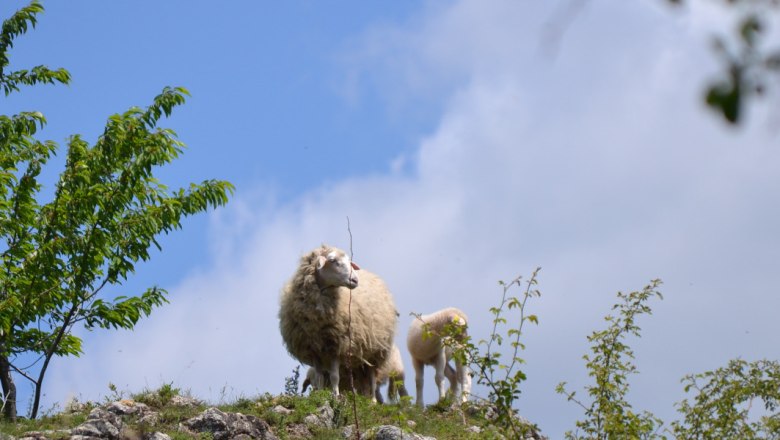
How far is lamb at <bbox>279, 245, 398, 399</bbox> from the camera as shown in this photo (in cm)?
1462

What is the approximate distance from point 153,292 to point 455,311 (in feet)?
16.5

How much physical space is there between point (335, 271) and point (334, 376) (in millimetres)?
1491

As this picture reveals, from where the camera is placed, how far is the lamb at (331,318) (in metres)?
14.6

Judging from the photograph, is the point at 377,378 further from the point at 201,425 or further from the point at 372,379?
the point at 201,425

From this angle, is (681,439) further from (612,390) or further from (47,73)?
(47,73)

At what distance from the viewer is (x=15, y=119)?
18.4 meters

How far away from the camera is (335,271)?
14.6 meters

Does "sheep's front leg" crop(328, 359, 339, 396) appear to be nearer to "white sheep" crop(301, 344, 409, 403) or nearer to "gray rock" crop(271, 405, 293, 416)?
"white sheep" crop(301, 344, 409, 403)

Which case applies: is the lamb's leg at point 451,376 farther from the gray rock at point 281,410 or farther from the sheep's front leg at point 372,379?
the gray rock at point 281,410

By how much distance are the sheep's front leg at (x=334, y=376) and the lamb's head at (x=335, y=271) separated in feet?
3.65

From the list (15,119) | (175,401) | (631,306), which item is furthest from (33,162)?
(631,306)

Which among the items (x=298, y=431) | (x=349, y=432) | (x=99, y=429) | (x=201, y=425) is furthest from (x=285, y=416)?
(x=99, y=429)

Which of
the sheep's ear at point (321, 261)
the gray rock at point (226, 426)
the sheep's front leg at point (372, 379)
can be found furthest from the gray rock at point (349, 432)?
the sheep's front leg at point (372, 379)

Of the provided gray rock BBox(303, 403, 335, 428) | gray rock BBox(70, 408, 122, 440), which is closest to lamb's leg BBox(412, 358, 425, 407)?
gray rock BBox(303, 403, 335, 428)
